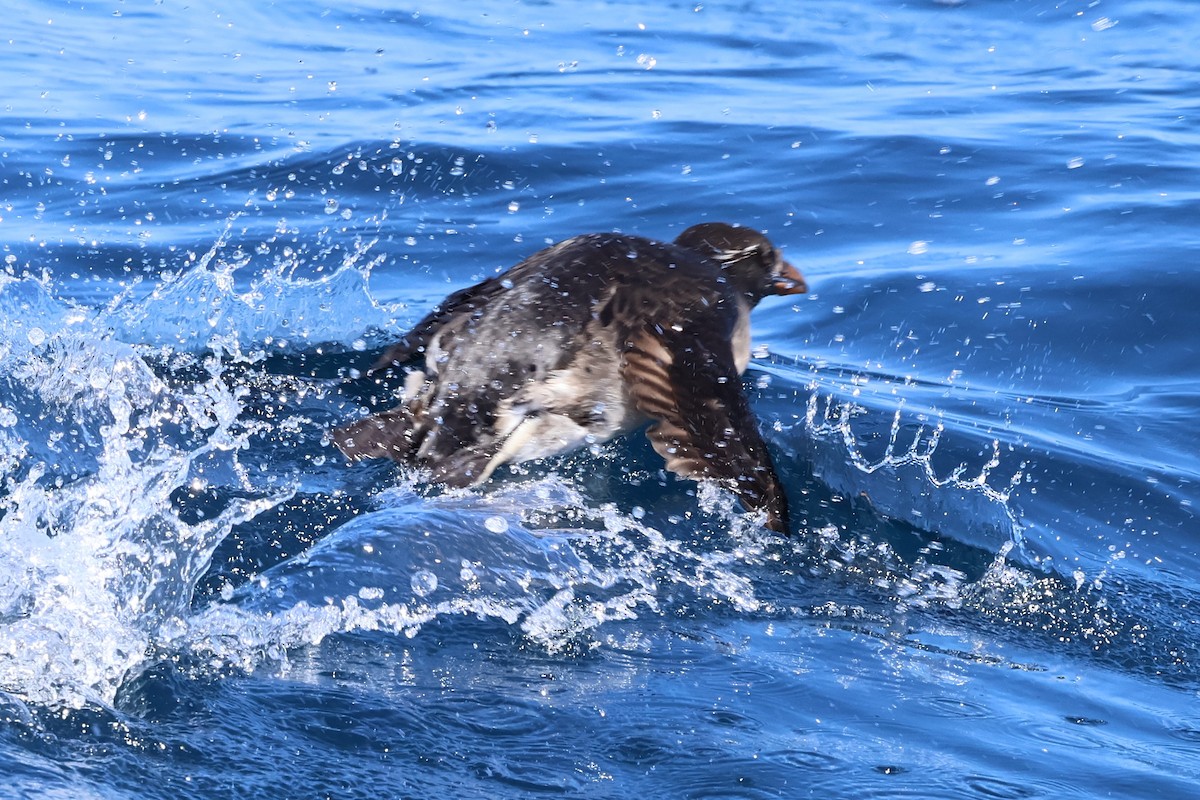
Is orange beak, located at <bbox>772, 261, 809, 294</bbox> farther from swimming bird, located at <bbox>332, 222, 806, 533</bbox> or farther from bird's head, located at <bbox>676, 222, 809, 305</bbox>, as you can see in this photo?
swimming bird, located at <bbox>332, 222, 806, 533</bbox>

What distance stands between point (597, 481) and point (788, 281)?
1700mm

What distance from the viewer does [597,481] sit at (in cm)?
539

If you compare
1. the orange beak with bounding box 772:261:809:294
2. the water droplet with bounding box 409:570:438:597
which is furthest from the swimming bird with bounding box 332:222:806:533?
the orange beak with bounding box 772:261:809:294

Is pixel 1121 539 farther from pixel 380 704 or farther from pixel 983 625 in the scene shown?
pixel 380 704

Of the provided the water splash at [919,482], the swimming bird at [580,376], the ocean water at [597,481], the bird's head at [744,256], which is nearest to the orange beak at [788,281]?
the bird's head at [744,256]

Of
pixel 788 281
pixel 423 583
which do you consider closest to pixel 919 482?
pixel 788 281

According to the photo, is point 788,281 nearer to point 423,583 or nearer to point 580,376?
point 580,376

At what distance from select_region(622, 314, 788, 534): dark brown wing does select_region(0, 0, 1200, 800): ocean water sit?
8.5 inches

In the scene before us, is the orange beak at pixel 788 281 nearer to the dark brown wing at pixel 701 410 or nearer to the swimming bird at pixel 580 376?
the swimming bird at pixel 580 376

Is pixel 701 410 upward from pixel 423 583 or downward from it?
upward

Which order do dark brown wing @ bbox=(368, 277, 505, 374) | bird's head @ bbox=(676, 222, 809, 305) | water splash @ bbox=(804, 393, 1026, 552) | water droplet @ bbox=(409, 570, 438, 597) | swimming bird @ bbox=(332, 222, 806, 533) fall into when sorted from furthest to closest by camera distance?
bird's head @ bbox=(676, 222, 809, 305) < dark brown wing @ bbox=(368, 277, 505, 374) < water splash @ bbox=(804, 393, 1026, 552) < swimming bird @ bbox=(332, 222, 806, 533) < water droplet @ bbox=(409, 570, 438, 597)

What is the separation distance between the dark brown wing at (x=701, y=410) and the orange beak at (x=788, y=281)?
1.35 m

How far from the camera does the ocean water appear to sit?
341 centimetres

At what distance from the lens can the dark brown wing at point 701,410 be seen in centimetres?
464
